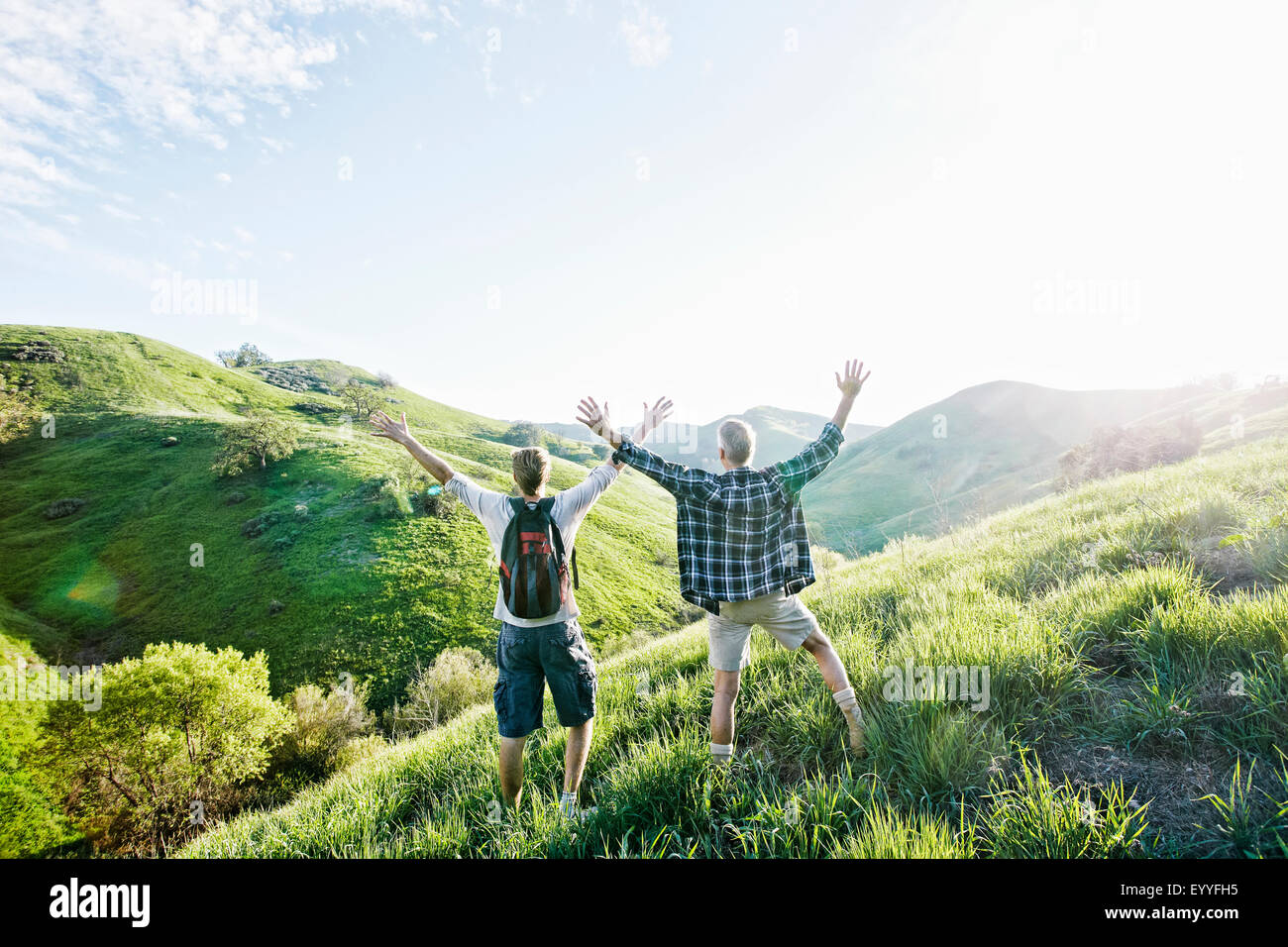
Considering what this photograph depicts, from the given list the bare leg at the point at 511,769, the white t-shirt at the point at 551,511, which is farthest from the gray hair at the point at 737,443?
the bare leg at the point at 511,769

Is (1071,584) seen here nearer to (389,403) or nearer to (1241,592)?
(1241,592)

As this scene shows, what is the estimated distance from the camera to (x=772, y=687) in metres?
4.41

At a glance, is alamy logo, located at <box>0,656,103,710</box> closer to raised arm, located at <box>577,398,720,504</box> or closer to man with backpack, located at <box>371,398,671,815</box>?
man with backpack, located at <box>371,398,671,815</box>

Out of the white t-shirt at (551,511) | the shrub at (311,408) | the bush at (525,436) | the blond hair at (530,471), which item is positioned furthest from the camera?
the shrub at (311,408)

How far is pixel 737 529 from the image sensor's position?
386 centimetres

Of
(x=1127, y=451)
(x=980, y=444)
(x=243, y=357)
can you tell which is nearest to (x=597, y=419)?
(x=1127, y=451)

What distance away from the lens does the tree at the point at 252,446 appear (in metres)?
60.3

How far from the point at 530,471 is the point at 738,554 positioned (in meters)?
1.88

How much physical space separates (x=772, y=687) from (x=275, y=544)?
58651 mm

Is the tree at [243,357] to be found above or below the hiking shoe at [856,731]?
above

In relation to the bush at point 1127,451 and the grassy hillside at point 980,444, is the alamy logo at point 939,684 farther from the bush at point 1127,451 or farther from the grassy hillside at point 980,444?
the grassy hillside at point 980,444

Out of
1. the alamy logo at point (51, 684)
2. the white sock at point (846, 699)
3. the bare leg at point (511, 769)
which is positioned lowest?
the alamy logo at point (51, 684)

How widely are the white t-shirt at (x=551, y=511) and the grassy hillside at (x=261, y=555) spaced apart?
39093mm
